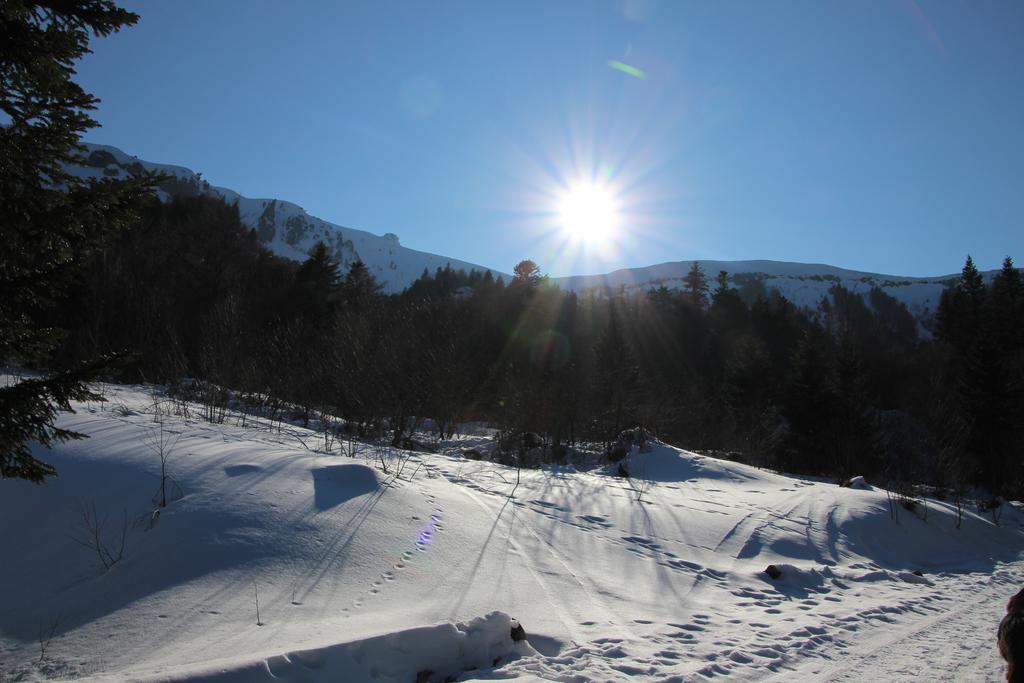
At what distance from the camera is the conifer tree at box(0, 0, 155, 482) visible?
2.79 m

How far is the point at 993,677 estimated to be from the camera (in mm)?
3947

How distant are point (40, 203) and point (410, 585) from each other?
146 inches

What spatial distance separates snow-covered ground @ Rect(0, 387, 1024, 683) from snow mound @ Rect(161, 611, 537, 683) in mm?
10

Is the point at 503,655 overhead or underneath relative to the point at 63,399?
underneath

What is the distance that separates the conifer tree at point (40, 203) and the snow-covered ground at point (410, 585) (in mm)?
1336

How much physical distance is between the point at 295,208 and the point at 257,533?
175m

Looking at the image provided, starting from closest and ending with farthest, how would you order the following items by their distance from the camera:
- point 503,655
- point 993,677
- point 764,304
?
1. point 503,655
2. point 993,677
3. point 764,304

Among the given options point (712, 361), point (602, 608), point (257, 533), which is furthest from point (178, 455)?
point (712, 361)

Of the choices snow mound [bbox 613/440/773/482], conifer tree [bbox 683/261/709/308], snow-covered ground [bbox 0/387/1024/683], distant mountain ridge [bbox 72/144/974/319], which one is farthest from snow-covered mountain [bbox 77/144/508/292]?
snow-covered ground [bbox 0/387/1024/683]

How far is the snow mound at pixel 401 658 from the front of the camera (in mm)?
2875

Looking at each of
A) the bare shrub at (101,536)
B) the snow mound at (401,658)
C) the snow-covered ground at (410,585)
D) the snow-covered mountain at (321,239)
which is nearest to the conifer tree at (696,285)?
the snow-covered mountain at (321,239)

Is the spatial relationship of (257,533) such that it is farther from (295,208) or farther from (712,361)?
(295,208)

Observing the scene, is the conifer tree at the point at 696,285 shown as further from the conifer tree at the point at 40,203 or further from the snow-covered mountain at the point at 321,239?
the conifer tree at the point at 40,203

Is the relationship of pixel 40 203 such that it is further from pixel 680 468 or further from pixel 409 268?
pixel 409 268
